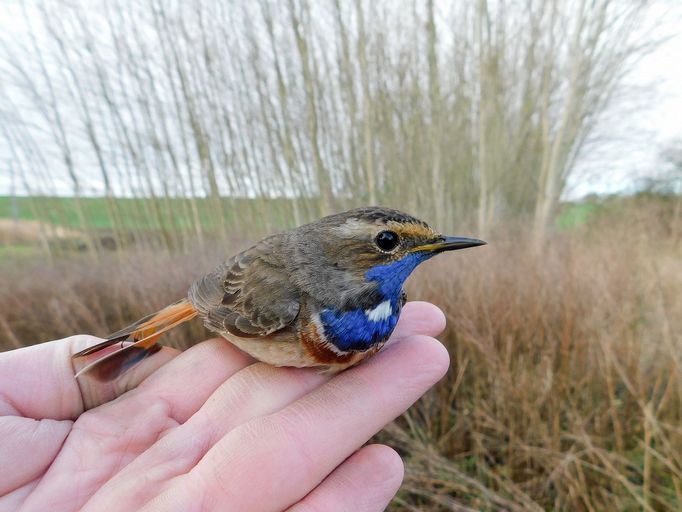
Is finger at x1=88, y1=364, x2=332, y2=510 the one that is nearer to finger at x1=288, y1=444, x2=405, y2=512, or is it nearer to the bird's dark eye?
finger at x1=288, y1=444, x2=405, y2=512

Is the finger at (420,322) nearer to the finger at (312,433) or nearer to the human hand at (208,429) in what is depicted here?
the human hand at (208,429)

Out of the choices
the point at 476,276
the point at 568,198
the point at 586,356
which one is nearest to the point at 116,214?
the point at 476,276

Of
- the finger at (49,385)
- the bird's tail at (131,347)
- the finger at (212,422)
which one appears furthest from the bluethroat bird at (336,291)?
the finger at (49,385)

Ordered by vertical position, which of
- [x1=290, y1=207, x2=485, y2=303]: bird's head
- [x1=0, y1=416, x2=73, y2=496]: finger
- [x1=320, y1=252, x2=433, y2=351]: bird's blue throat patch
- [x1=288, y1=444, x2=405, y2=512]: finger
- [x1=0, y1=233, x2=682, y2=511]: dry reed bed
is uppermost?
[x1=290, y1=207, x2=485, y2=303]: bird's head

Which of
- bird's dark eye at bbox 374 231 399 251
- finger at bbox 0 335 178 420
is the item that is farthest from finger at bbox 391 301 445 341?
finger at bbox 0 335 178 420

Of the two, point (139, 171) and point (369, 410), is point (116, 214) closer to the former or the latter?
point (139, 171)

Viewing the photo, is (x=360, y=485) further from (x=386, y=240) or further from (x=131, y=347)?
(x=131, y=347)

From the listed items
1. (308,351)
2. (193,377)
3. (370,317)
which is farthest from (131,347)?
(370,317)
